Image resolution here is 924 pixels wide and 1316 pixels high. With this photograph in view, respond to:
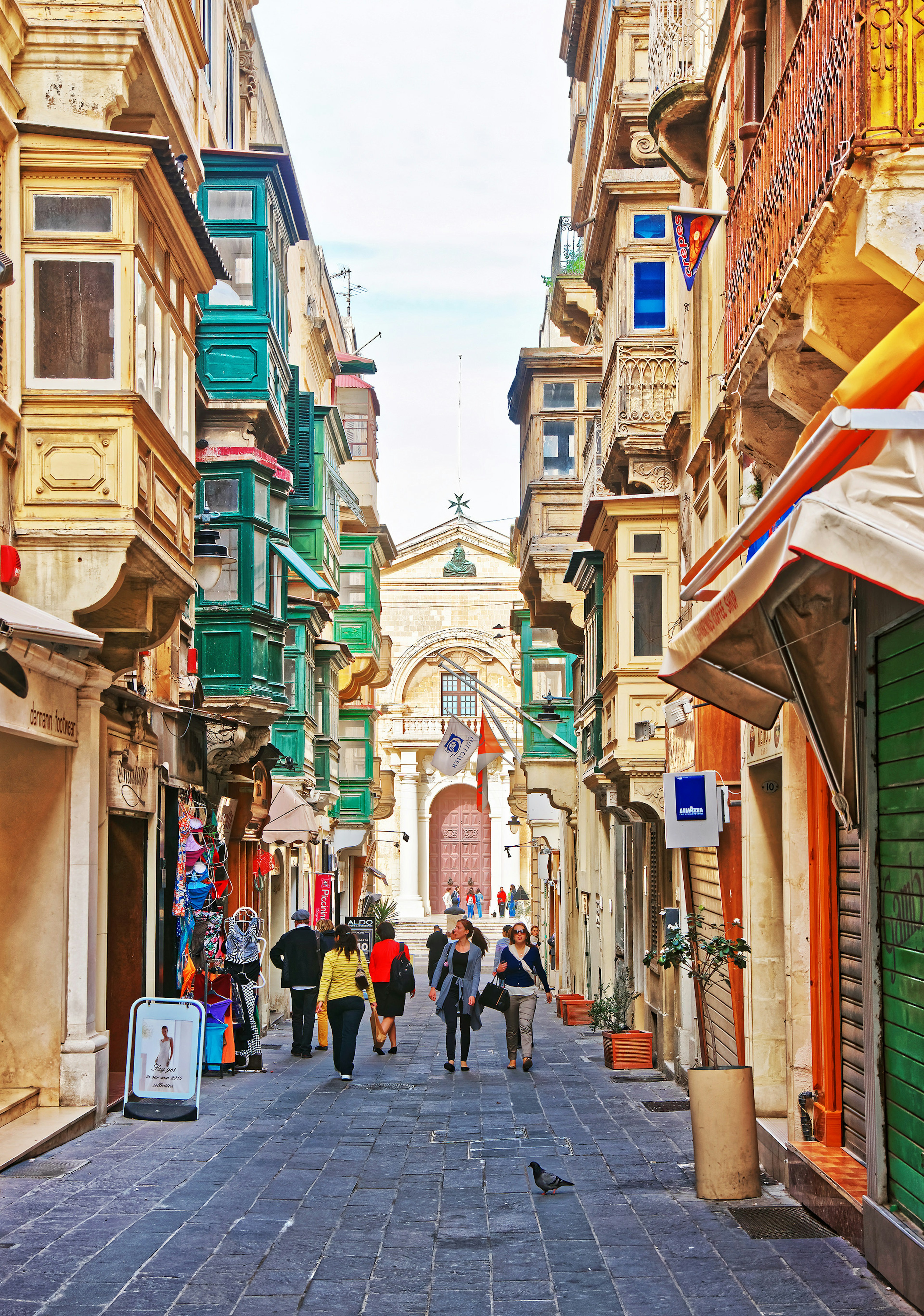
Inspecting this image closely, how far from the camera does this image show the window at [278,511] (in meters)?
22.9

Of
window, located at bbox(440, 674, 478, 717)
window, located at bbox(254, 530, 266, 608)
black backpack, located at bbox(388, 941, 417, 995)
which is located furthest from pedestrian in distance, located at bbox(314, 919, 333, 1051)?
window, located at bbox(440, 674, 478, 717)

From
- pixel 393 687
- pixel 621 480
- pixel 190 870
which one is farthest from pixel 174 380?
pixel 393 687

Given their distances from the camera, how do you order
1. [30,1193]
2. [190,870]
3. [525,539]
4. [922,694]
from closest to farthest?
[922,694] < [30,1193] < [190,870] < [525,539]

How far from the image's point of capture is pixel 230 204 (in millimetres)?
21547

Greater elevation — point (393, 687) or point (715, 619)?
point (393, 687)

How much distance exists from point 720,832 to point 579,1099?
130 inches

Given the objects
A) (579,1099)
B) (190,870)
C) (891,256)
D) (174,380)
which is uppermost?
(174,380)

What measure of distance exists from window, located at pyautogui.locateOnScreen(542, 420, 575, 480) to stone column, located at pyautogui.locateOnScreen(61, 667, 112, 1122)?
20.5 meters

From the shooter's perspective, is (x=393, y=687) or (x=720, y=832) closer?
(x=720, y=832)

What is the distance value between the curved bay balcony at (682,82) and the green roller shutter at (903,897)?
8293mm

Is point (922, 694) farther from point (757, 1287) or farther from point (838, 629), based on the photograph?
point (757, 1287)

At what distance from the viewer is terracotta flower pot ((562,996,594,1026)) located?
24.8 metres

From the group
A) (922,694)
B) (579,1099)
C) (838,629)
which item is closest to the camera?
(922,694)

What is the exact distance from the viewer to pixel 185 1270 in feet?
25.3
